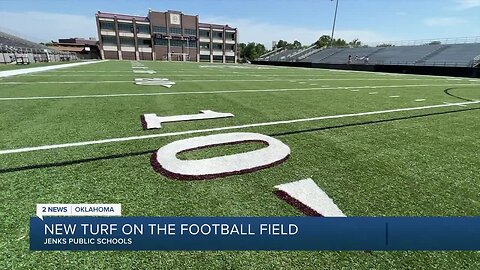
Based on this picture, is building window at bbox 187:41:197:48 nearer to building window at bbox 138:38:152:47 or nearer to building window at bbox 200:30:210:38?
building window at bbox 200:30:210:38

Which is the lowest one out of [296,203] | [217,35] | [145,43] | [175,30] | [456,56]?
[296,203]

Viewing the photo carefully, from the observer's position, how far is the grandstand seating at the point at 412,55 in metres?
33.4

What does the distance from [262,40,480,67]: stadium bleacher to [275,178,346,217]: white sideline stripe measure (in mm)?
37562

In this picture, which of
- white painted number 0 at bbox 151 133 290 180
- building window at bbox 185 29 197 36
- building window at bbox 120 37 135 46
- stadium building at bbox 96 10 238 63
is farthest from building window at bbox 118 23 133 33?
white painted number 0 at bbox 151 133 290 180

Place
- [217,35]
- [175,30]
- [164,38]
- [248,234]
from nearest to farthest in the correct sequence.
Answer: [248,234] < [164,38] < [175,30] < [217,35]

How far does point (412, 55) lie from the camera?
130 ft

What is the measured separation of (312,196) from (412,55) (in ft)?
151

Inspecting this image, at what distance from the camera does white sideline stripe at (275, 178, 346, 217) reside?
7.35 ft

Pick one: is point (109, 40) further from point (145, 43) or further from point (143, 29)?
point (143, 29)

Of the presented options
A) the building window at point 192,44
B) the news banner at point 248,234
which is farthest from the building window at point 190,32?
the news banner at point 248,234

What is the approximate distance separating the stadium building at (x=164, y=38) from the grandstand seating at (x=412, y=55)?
36062 millimetres

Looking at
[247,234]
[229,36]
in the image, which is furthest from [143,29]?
[247,234]

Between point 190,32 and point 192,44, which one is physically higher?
point 190,32

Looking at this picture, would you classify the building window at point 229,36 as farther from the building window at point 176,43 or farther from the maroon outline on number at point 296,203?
the maroon outline on number at point 296,203
